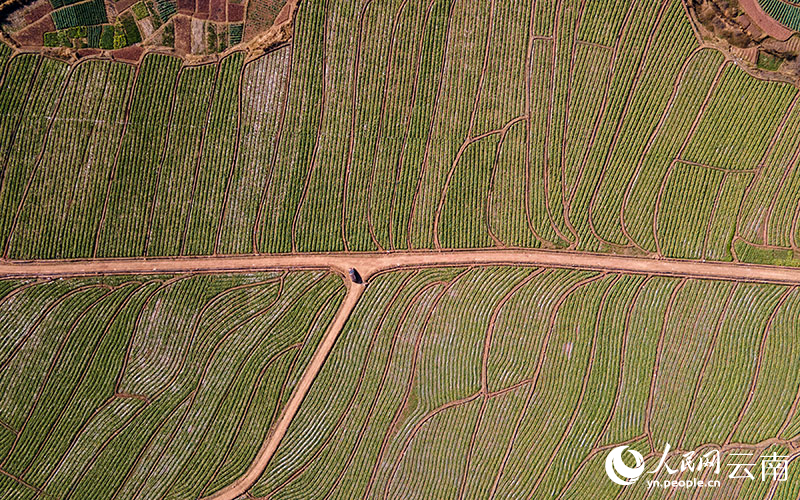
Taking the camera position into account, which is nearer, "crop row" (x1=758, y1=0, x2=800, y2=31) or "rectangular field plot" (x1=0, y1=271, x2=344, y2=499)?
"rectangular field plot" (x1=0, y1=271, x2=344, y2=499)

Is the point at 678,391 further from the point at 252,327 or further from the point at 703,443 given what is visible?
the point at 252,327

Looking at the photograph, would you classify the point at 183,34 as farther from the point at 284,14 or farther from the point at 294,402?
the point at 294,402

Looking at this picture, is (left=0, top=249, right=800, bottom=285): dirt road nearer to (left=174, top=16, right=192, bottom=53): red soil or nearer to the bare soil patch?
the bare soil patch

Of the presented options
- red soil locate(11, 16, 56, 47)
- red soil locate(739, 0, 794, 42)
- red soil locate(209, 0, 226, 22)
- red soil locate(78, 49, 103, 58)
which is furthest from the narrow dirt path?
red soil locate(739, 0, 794, 42)

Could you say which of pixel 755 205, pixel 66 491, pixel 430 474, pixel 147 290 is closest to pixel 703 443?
pixel 755 205

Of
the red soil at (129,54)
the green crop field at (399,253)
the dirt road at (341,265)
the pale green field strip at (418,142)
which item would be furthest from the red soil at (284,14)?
the dirt road at (341,265)

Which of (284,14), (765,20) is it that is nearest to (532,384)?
(765,20)

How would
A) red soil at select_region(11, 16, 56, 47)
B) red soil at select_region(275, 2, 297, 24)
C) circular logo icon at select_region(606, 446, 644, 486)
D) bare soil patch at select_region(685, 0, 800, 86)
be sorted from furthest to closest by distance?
1. circular logo icon at select_region(606, 446, 644, 486)
2. bare soil patch at select_region(685, 0, 800, 86)
3. red soil at select_region(275, 2, 297, 24)
4. red soil at select_region(11, 16, 56, 47)
